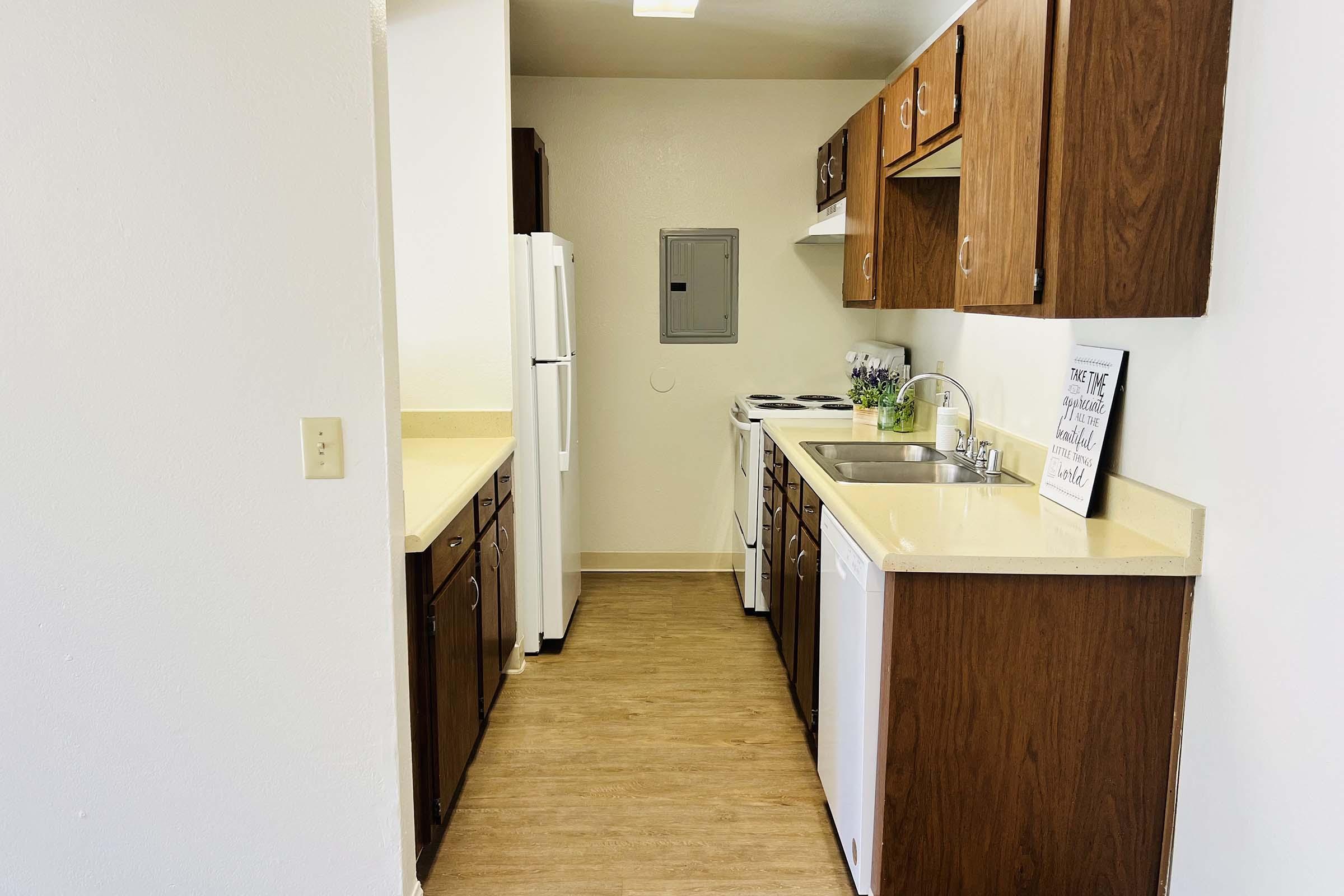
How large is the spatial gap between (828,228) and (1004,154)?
207 cm

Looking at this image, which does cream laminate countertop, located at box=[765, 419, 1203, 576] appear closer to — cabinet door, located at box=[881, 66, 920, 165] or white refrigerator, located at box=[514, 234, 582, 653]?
cabinet door, located at box=[881, 66, 920, 165]

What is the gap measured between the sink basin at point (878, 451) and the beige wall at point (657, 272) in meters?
1.58

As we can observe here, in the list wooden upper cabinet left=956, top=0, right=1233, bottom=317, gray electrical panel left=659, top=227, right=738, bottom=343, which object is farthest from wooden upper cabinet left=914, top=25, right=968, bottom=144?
gray electrical panel left=659, top=227, right=738, bottom=343

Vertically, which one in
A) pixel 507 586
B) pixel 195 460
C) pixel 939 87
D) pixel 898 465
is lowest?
pixel 507 586

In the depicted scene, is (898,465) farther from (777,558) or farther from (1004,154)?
(1004,154)

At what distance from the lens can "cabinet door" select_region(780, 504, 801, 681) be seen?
3223 millimetres

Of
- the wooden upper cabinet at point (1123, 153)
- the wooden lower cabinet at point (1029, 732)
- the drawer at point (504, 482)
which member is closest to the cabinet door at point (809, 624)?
the wooden lower cabinet at point (1029, 732)

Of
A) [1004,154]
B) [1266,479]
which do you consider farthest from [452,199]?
[1266,479]

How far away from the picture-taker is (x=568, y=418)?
156 inches

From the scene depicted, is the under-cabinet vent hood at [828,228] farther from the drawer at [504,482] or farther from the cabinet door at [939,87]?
the drawer at [504,482]

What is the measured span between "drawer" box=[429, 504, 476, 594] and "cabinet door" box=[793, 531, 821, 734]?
975 mm

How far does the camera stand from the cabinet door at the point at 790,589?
3.22 metres

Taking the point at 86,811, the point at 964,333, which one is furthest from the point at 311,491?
the point at 964,333

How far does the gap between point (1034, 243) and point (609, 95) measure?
3.27 meters
